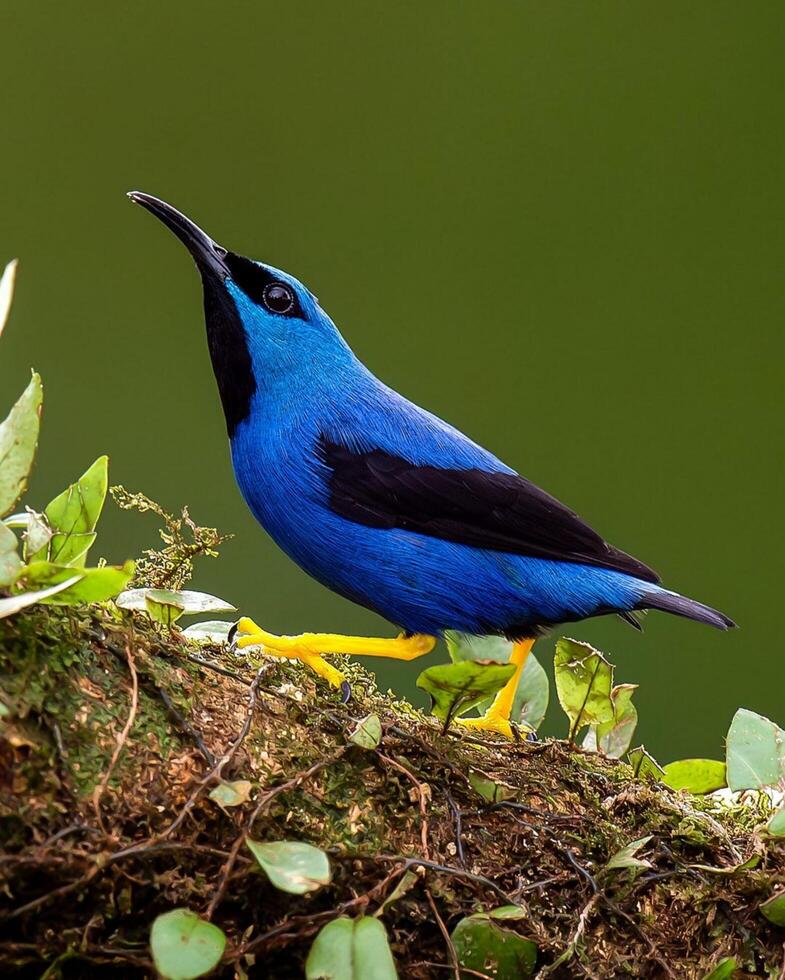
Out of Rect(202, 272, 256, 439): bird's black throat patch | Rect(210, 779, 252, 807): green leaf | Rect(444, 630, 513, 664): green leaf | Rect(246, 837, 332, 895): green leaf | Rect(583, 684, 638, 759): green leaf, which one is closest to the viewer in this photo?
Rect(246, 837, 332, 895): green leaf

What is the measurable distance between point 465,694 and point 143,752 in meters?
0.60

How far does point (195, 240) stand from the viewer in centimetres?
391

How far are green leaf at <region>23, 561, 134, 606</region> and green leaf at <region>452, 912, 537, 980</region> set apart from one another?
798 mm

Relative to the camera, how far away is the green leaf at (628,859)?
219cm

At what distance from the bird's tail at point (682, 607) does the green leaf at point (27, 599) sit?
6.99 feet

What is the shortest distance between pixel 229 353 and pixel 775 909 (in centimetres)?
238

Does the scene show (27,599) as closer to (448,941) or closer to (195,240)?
(448,941)

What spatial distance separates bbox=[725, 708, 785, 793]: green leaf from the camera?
2.65 metres

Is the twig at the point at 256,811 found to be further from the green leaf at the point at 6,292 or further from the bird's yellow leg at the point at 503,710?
the green leaf at the point at 6,292

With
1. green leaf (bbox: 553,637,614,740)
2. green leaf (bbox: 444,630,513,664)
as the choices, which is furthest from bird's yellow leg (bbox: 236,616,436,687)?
green leaf (bbox: 553,637,614,740)

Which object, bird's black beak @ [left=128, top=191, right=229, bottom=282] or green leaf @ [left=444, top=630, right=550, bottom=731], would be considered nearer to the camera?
green leaf @ [left=444, top=630, right=550, bottom=731]

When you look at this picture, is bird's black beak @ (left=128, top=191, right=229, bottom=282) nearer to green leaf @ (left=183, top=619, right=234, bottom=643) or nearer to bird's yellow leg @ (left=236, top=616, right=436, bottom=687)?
bird's yellow leg @ (left=236, top=616, right=436, bottom=687)

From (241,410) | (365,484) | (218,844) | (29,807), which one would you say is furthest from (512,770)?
(241,410)

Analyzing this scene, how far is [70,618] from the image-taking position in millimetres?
2031
